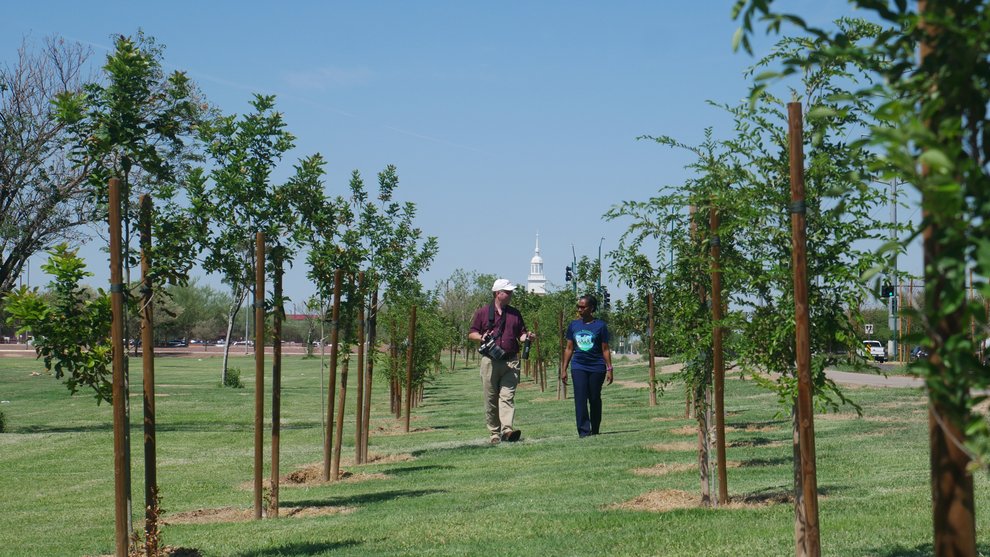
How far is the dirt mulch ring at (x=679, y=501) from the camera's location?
30.6 feet

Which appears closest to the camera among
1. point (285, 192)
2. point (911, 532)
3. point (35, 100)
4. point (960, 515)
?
point (960, 515)

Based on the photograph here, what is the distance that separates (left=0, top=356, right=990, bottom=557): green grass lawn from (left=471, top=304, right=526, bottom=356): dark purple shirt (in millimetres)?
1376

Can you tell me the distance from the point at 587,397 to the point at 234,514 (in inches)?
254

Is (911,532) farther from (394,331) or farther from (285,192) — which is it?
(394,331)

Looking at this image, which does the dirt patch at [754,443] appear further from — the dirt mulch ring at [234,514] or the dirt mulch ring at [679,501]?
the dirt mulch ring at [234,514]

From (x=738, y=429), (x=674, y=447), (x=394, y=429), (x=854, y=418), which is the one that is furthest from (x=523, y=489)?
(x=394, y=429)

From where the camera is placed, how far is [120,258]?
23.6 ft

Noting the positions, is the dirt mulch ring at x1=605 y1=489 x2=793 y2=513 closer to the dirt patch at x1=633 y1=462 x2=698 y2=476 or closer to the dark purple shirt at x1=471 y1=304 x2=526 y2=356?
the dirt patch at x1=633 y1=462 x2=698 y2=476

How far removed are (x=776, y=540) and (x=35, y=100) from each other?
87.2 ft

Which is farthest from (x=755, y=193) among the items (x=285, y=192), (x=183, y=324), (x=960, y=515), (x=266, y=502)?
(x=183, y=324)

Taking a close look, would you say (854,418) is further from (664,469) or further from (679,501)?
(679,501)

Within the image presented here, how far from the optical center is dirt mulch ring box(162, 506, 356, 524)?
10.8 m

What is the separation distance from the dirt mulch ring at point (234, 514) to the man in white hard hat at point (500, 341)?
197 inches

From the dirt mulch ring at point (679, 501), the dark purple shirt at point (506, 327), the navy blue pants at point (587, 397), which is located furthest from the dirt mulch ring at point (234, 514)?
the navy blue pants at point (587, 397)
